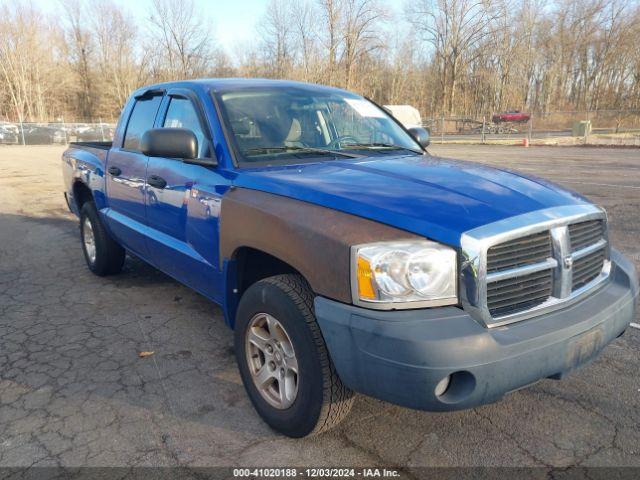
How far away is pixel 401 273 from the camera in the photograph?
79.9 inches

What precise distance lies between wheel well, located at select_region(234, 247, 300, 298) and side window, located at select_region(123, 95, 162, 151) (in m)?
1.82

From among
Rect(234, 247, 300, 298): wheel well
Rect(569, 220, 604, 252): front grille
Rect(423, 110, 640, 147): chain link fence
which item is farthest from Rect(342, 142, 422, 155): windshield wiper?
Rect(423, 110, 640, 147): chain link fence

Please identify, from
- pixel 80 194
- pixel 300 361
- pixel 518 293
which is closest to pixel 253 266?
pixel 300 361

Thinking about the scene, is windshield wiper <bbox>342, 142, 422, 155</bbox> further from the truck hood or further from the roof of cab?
the roof of cab

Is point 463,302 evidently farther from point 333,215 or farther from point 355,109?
point 355,109

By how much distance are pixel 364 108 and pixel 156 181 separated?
174 cm

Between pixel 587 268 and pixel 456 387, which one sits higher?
pixel 587 268

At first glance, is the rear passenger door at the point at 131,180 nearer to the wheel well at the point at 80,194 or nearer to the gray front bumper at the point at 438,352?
the wheel well at the point at 80,194

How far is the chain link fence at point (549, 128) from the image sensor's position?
3008 centimetres

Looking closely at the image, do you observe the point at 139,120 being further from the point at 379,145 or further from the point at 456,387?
the point at 456,387

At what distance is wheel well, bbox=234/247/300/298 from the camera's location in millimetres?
2777

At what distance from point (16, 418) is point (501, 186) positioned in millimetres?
2872

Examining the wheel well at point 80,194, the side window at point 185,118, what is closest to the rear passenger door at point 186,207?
the side window at point 185,118

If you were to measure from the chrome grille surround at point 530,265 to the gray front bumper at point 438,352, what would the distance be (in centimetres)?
6
